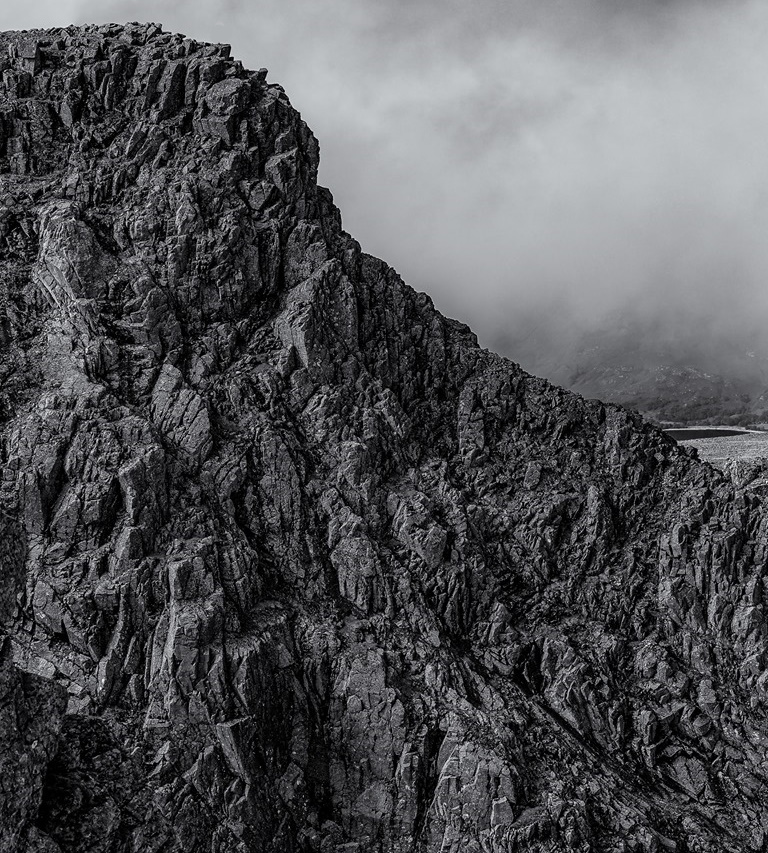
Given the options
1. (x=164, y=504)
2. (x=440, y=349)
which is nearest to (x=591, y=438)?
(x=440, y=349)

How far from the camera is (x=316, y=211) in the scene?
69562mm

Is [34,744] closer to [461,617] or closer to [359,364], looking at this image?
[461,617]

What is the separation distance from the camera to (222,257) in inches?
2532

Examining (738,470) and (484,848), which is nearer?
(484,848)

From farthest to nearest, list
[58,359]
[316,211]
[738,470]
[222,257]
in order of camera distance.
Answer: [738,470], [316,211], [222,257], [58,359]

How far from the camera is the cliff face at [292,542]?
164 ft

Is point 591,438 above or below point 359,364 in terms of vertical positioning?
below

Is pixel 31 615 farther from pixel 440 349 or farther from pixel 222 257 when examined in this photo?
pixel 440 349

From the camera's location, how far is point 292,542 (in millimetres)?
58688

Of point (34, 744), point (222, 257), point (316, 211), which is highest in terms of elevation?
point (316, 211)

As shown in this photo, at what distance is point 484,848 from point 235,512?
27.0 meters

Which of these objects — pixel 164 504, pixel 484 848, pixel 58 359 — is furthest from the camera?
pixel 58 359

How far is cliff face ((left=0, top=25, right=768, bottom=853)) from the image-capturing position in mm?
50094

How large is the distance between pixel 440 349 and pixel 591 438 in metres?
15.3
